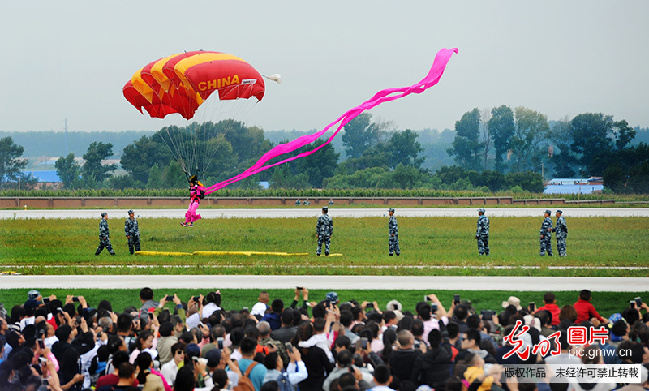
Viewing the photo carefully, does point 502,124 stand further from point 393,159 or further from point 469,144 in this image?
point 393,159

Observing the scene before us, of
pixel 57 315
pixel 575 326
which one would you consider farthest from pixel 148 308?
pixel 575 326

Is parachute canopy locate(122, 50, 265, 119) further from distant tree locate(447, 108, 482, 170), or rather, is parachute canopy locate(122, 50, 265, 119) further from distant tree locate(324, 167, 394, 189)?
distant tree locate(447, 108, 482, 170)

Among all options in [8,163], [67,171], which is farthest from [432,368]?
[8,163]

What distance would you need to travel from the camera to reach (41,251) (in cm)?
3089

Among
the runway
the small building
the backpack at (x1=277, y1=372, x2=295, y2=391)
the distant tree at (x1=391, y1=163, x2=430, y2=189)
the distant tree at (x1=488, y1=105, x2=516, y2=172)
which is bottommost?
the runway

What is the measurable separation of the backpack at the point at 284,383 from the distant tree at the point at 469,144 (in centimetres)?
10632

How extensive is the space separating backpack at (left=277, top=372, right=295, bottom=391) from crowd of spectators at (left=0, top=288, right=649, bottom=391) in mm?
13

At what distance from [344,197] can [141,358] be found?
60.0 m

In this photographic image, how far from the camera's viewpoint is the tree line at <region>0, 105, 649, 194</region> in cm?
8481

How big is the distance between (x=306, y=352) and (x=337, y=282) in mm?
12215

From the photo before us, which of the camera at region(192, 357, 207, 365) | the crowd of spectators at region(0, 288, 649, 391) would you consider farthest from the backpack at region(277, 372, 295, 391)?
the camera at region(192, 357, 207, 365)

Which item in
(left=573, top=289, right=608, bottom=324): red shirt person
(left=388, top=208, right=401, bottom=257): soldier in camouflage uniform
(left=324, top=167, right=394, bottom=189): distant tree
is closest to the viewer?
(left=573, top=289, right=608, bottom=324): red shirt person

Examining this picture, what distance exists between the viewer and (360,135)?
12144cm

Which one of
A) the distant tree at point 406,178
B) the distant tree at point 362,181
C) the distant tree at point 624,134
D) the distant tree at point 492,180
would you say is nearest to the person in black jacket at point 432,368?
the distant tree at point 406,178
